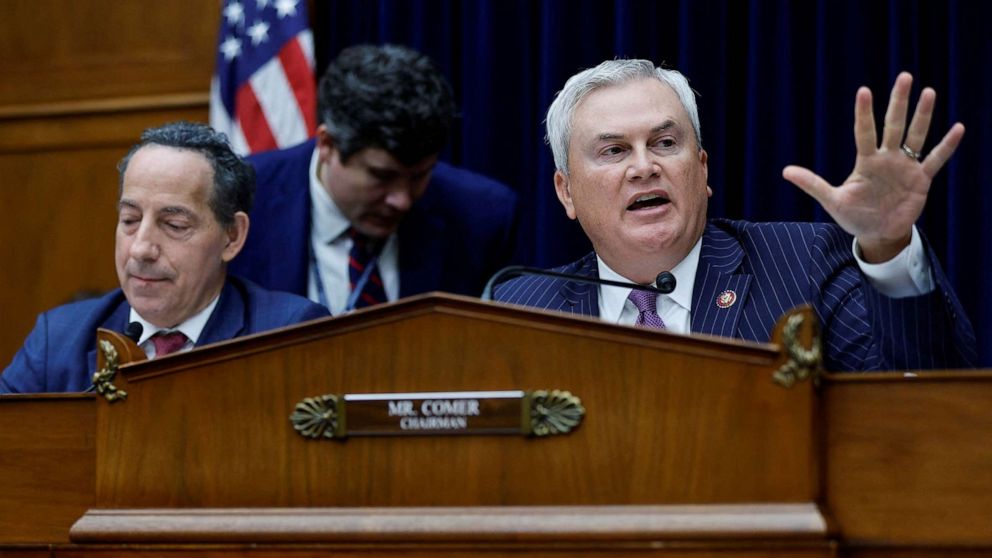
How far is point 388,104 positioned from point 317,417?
207cm

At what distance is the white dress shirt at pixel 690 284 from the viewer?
2.19 metres

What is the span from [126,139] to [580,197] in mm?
2266

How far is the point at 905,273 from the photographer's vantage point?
86.1 inches

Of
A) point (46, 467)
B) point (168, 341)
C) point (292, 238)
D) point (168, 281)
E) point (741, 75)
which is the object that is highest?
point (741, 75)

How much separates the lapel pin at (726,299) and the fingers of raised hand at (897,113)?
574 mm

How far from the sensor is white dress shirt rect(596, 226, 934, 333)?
2.19m

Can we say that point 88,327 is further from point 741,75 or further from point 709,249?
point 741,75

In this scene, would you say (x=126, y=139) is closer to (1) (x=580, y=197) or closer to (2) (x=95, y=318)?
(2) (x=95, y=318)

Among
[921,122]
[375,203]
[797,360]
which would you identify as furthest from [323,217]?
[797,360]

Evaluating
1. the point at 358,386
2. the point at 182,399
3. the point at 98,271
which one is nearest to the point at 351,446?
the point at 358,386

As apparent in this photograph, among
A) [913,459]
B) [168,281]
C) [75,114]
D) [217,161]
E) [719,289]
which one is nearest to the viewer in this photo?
[913,459]

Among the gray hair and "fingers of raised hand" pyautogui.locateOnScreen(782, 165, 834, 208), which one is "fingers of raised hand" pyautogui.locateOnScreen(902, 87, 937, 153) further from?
the gray hair

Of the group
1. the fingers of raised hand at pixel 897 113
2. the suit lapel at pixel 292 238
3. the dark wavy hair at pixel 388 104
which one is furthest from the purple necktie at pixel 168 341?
the fingers of raised hand at pixel 897 113

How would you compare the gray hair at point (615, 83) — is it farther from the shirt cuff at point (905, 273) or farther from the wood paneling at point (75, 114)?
the wood paneling at point (75, 114)
